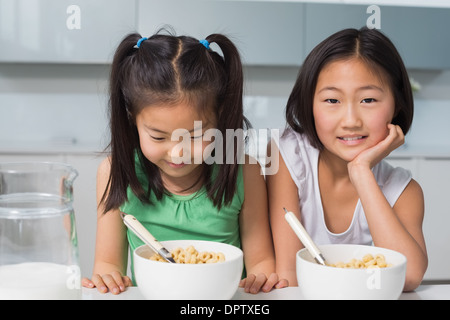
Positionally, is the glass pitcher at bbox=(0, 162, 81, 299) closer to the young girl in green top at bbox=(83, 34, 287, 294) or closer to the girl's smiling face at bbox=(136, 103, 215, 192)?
the young girl in green top at bbox=(83, 34, 287, 294)

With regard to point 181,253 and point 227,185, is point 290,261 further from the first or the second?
point 181,253

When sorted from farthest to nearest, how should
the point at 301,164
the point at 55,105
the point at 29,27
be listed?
the point at 55,105, the point at 29,27, the point at 301,164

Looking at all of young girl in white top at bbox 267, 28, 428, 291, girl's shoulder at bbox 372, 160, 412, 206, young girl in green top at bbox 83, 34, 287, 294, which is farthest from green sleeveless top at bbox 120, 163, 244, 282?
girl's shoulder at bbox 372, 160, 412, 206

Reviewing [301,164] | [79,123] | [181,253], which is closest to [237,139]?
[301,164]

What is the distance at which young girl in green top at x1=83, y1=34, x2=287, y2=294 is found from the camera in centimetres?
97

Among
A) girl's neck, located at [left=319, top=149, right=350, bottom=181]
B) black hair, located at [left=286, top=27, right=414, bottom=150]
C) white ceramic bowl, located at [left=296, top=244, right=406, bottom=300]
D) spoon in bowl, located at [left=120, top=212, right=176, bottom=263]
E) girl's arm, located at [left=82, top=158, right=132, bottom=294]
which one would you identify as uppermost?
black hair, located at [left=286, top=27, right=414, bottom=150]

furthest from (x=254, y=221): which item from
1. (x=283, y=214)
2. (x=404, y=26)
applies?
(x=404, y=26)

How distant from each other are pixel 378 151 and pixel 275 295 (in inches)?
18.0

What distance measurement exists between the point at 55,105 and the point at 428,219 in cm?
240

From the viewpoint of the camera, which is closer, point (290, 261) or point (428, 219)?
point (290, 261)

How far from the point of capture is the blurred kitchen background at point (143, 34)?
302 cm

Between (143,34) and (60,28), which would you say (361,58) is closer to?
(143,34)

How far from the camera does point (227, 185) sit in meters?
1.14

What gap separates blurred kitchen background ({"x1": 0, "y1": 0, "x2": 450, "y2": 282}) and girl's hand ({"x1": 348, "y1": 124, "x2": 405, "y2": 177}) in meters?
1.78
